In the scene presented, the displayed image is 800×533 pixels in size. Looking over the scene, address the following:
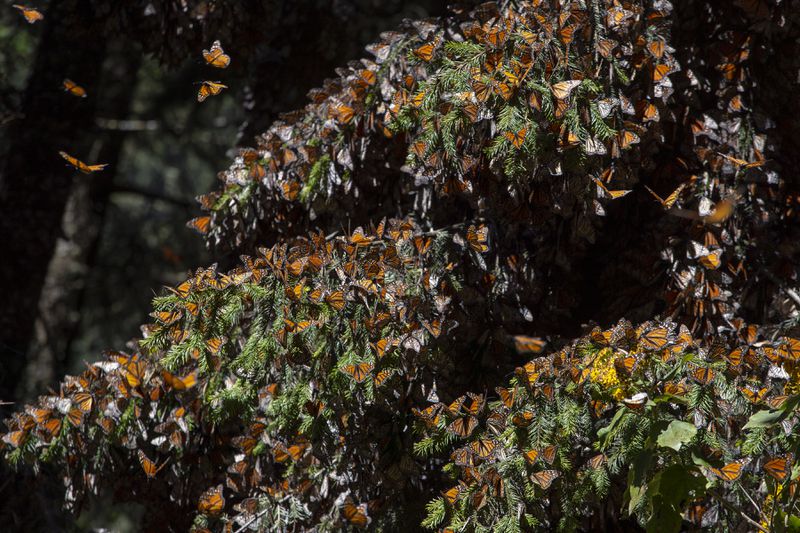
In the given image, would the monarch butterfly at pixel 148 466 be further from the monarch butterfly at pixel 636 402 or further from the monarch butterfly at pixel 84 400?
the monarch butterfly at pixel 636 402

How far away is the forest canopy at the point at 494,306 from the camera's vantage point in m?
2.07

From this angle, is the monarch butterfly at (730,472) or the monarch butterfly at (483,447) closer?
the monarch butterfly at (730,472)

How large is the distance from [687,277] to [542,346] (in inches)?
18.8

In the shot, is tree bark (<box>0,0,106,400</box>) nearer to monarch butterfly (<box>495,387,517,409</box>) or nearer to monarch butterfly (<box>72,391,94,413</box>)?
monarch butterfly (<box>72,391,94,413</box>)

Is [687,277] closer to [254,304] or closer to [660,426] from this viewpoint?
[660,426]

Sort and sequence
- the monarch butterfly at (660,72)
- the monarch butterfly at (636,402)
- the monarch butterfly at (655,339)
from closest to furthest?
the monarch butterfly at (636,402)
the monarch butterfly at (655,339)
the monarch butterfly at (660,72)

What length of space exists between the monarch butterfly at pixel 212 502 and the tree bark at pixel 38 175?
1740 millimetres

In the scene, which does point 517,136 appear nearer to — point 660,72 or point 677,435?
point 660,72

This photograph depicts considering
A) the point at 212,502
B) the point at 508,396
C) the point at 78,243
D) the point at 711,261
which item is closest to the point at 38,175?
the point at 212,502

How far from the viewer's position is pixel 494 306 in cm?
252

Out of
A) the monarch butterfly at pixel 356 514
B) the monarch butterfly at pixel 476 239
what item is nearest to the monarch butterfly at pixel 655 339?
the monarch butterfly at pixel 476 239

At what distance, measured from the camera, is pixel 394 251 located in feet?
7.73

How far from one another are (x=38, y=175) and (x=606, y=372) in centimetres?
289

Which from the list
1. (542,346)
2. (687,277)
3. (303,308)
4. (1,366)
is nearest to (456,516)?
(303,308)
